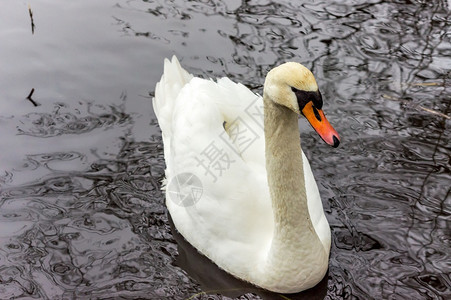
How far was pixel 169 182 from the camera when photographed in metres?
5.82

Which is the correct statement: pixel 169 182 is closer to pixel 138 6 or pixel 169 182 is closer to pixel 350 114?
pixel 350 114

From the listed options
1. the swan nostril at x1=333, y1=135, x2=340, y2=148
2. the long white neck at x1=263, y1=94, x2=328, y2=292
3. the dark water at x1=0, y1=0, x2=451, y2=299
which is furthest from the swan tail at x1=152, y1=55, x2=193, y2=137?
the swan nostril at x1=333, y1=135, x2=340, y2=148

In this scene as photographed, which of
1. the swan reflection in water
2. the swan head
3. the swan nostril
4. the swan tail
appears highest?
the swan head

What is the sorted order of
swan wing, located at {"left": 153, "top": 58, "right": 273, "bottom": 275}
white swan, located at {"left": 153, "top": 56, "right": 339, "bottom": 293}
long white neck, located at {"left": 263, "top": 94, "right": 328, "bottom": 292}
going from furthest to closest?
swan wing, located at {"left": 153, "top": 58, "right": 273, "bottom": 275}, long white neck, located at {"left": 263, "top": 94, "right": 328, "bottom": 292}, white swan, located at {"left": 153, "top": 56, "right": 339, "bottom": 293}

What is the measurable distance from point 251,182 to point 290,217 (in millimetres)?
532

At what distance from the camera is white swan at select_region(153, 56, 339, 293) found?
4.47 metres

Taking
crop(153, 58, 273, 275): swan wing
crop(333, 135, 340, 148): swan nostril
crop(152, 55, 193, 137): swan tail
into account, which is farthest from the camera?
crop(152, 55, 193, 137): swan tail

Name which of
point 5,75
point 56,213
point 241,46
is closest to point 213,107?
point 56,213

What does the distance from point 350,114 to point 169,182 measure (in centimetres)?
220

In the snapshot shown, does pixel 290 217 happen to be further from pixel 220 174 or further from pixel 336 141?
pixel 336 141

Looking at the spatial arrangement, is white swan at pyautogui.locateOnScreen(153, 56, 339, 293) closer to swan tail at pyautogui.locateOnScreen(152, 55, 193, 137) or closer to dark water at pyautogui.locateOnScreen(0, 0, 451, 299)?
dark water at pyautogui.locateOnScreen(0, 0, 451, 299)

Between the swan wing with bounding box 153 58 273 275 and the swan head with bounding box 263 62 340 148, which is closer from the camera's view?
the swan head with bounding box 263 62 340 148

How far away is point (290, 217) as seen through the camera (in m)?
4.76

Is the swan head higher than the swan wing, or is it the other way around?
the swan head
